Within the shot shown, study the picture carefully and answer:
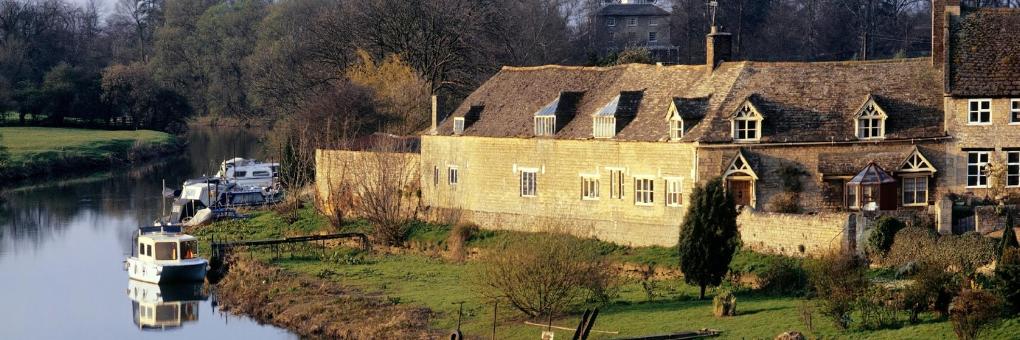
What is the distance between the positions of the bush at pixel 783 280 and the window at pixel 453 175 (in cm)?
1526

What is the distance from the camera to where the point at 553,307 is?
110 feet

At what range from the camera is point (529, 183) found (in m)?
45.9

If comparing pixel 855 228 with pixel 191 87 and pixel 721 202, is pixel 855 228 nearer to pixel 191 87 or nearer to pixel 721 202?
pixel 721 202

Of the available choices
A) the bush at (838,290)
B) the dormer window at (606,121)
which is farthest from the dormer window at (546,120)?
the bush at (838,290)

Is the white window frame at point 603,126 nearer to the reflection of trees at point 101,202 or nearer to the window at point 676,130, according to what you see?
the window at point 676,130

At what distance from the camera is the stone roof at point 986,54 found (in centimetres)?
4031

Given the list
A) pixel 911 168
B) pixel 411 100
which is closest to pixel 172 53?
pixel 411 100

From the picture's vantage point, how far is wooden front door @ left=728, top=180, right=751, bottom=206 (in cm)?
4069

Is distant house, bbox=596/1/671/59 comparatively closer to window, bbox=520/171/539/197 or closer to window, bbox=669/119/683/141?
window, bbox=520/171/539/197

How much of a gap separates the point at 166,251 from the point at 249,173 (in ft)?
81.7

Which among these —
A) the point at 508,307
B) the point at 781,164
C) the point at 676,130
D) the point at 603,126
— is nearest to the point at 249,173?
the point at 603,126

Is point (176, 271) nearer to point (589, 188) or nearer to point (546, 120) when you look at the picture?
point (546, 120)

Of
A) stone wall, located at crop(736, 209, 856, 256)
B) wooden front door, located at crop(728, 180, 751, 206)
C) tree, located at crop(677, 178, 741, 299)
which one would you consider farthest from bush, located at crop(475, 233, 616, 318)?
wooden front door, located at crop(728, 180, 751, 206)

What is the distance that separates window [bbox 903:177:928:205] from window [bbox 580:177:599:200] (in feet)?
28.5
